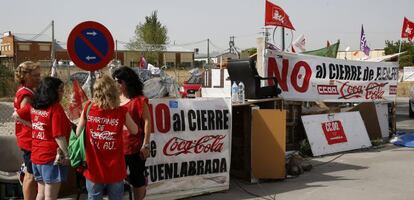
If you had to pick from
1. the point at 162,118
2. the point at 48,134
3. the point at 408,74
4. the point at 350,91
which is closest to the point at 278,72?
the point at 350,91

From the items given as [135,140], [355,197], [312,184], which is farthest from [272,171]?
[135,140]

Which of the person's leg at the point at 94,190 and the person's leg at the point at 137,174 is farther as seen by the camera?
the person's leg at the point at 137,174

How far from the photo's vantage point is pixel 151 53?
50.4 meters

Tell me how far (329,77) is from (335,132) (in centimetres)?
158

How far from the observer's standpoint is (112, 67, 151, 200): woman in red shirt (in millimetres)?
5055

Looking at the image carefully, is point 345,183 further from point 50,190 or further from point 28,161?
point 28,161

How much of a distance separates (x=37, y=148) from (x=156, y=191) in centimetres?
215

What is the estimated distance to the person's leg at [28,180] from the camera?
16.8 ft

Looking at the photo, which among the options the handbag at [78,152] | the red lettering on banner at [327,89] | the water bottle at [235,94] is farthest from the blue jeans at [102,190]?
the red lettering on banner at [327,89]

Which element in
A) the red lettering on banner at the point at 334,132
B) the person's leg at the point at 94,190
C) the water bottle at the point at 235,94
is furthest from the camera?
the red lettering on banner at the point at 334,132

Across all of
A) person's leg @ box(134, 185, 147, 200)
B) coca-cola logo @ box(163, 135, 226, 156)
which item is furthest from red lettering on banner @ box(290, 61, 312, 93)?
person's leg @ box(134, 185, 147, 200)

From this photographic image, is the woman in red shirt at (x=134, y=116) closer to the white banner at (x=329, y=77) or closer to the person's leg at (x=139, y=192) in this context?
the person's leg at (x=139, y=192)

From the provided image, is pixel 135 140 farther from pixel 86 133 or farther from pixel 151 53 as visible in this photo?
pixel 151 53

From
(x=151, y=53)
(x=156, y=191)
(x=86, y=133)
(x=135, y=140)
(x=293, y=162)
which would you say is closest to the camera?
(x=86, y=133)
